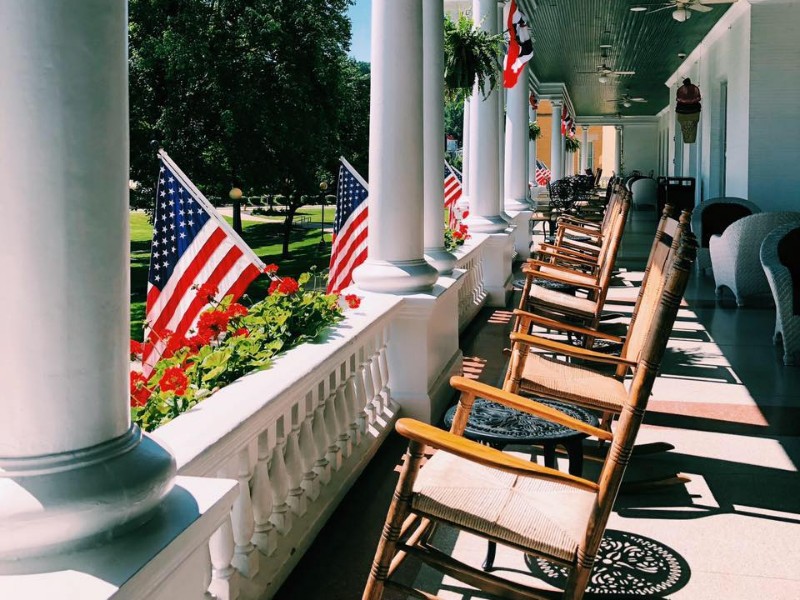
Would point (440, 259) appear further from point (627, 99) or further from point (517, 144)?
point (627, 99)

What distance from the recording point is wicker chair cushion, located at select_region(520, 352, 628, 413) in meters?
3.17

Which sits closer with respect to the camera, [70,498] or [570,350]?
[70,498]

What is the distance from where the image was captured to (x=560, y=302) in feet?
16.2

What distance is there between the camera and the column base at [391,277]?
4465mm

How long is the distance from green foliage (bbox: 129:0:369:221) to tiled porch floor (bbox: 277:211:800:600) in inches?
559

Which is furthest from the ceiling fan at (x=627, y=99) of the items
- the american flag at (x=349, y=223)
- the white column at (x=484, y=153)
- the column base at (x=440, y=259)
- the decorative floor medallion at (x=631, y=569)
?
the decorative floor medallion at (x=631, y=569)

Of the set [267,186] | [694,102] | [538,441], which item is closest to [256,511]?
[538,441]

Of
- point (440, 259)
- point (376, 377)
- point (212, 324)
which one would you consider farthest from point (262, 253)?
point (212, 324)

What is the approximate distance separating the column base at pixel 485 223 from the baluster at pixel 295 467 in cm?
563

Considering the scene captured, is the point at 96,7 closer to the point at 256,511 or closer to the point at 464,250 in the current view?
the point at 256,511

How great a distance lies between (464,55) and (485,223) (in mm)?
2017

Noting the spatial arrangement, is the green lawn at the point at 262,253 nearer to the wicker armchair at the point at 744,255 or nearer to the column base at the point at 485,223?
the column base at the point at 485,223

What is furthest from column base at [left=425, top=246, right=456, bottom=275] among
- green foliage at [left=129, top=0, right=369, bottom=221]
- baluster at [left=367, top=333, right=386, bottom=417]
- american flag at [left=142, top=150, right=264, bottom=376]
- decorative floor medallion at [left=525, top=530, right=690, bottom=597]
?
green foliage at [left=129, top=0, right=369, bottom=221]

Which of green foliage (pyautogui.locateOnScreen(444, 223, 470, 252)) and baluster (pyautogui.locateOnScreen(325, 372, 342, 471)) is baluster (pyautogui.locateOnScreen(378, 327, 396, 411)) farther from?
green foliage (pyautogui.locateOnScreen(444, 223, 470, 252))
